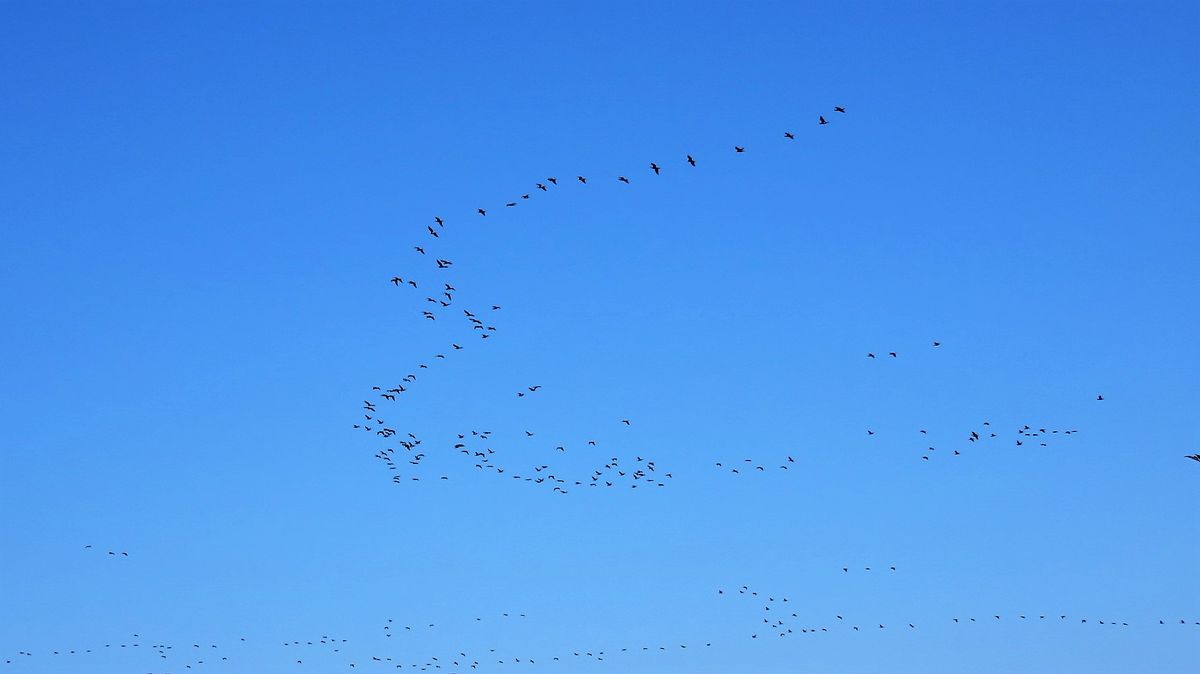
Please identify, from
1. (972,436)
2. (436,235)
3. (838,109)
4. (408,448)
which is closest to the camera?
(838,109)

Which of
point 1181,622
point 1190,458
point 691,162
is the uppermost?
point 691,162

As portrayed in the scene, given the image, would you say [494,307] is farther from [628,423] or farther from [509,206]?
[628,423]

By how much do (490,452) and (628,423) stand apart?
8010 mm

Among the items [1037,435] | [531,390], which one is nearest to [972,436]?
[1037,435]

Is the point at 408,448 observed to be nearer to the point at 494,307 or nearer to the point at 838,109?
the point at 494,307

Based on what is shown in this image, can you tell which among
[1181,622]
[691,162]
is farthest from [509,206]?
[1181,622]

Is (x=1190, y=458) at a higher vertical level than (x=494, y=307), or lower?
lower

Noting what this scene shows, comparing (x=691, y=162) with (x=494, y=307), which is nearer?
(x=691, y=162)

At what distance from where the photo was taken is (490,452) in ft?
264

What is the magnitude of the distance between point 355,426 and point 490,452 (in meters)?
7.52

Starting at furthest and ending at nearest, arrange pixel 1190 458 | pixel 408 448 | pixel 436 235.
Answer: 1. pixel 408 448
2. pixel 436 235
3. pixel 1190 458

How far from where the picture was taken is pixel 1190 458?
56250 mm

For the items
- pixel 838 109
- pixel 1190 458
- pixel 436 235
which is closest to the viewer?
pixel 1190 458

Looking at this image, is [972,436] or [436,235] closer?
[436,235]
